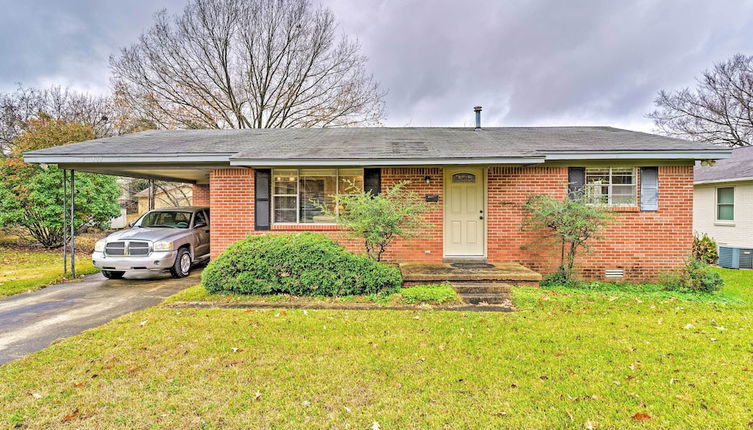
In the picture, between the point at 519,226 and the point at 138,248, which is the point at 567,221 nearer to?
the point at 519,226

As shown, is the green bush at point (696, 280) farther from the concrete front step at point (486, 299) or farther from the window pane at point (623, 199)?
the concrete front step at point (486, 299)

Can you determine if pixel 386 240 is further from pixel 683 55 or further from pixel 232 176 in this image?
pixel 683 55

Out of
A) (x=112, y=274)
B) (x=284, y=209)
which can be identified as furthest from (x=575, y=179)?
(x=112, y=274)

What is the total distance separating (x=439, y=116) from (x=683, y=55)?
13702 millimetres

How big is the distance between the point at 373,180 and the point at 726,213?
12904mm

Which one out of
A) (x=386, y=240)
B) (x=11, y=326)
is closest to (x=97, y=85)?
(x=11, y=326)

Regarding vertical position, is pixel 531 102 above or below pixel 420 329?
above

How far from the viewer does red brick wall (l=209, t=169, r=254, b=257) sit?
7836 millimetres

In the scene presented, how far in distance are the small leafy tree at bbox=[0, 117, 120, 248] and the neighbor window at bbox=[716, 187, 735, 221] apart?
2184cm

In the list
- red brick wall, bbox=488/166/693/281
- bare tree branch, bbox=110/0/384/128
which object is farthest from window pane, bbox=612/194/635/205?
bare tree branch, bbox=110/0/384/128

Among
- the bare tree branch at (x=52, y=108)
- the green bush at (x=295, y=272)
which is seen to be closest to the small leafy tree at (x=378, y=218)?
the green bush at (x=295, y=272)

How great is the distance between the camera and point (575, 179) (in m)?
7.57

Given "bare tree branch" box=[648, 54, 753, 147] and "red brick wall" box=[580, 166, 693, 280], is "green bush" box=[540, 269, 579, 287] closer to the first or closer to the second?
"red brick wall" box=[580, 166, 693, 280]

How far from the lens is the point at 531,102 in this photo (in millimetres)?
20047
